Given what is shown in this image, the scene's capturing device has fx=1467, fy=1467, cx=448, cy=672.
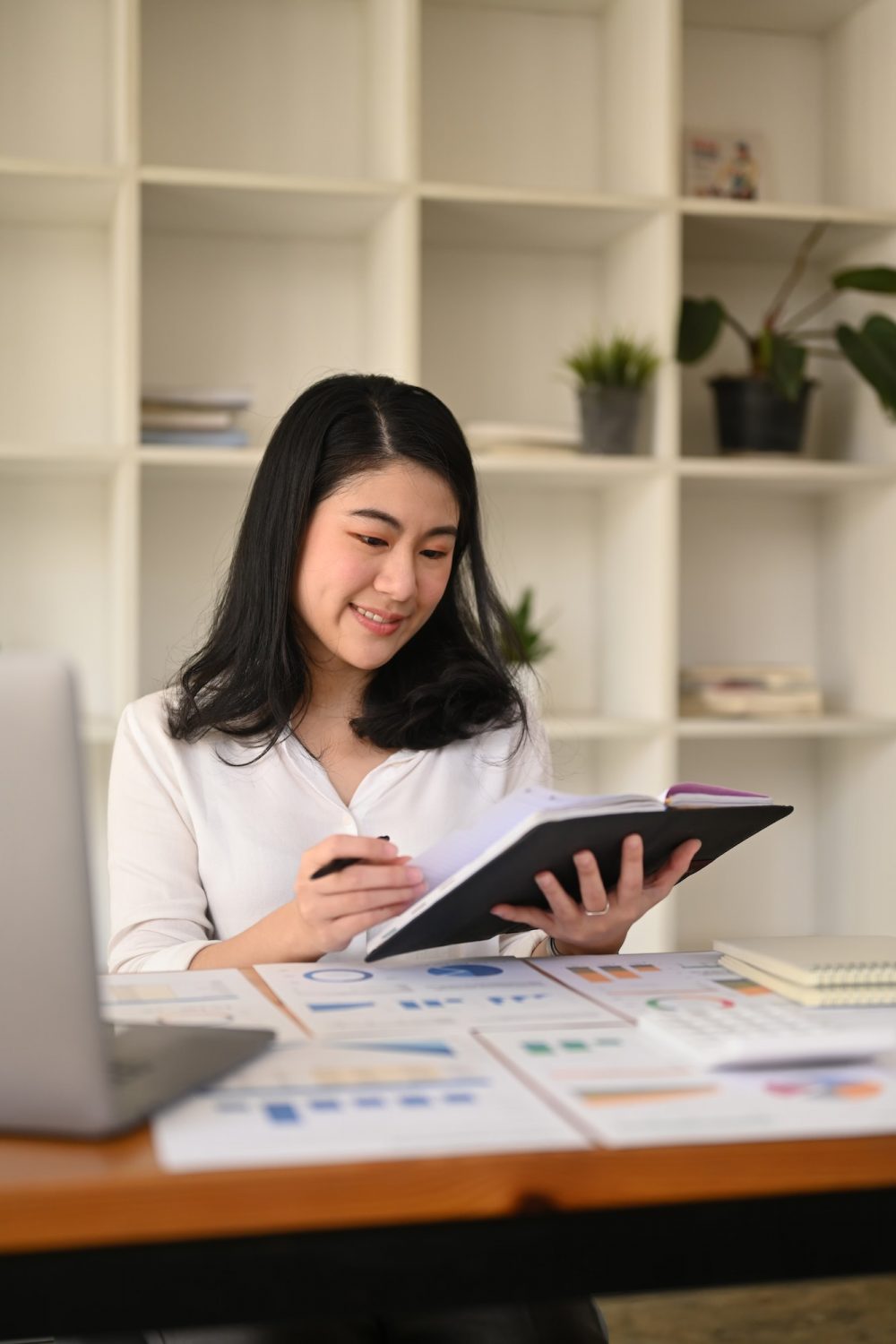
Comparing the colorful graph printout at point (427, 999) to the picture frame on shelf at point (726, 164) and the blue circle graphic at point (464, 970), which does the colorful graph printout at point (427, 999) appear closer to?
the blue circle graphic at point (464, 970)

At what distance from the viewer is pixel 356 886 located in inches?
48.0

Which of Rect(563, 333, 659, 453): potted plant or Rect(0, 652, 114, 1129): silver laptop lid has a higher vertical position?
Rect(563, 333, 659, 453): potted plant

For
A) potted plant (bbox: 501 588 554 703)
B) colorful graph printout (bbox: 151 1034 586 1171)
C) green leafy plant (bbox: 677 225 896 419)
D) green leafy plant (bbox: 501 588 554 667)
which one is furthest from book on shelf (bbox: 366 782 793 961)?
green leafy plant (bbox: 677 225 896 419)

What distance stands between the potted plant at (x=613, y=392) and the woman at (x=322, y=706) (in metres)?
1.04

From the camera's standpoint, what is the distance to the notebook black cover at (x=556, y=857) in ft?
3.84

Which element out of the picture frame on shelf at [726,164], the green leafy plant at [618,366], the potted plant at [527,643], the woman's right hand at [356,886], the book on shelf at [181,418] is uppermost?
the picture frame on shelf at [726,164]

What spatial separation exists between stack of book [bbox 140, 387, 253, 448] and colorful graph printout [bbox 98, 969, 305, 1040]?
1.58 m

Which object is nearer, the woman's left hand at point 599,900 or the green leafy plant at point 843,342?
the woman's left hand at point 599,900

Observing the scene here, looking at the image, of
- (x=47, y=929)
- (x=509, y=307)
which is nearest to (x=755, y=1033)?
(x=47, y=929)

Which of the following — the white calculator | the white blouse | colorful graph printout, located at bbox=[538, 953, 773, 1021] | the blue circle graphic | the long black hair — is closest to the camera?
the white calculator

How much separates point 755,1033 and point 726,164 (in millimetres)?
→ 2565

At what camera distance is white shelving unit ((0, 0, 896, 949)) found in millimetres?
2756

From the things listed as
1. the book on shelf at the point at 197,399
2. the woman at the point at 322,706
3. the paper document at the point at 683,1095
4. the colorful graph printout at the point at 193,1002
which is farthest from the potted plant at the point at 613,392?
the paper document at the point at 683,1095

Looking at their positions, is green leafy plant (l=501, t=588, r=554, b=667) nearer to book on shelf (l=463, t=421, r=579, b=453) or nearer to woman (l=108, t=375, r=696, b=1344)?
book on shelf (l=463, t=421, r=579, b=453)
